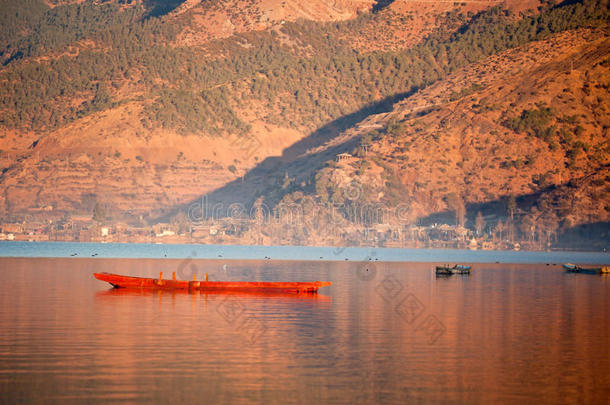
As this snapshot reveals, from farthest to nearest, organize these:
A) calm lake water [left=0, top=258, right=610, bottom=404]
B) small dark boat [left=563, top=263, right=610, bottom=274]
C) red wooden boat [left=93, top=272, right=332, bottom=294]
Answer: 1. small dark boat [left=563, top=263, right=610, bottom=274]
2. red wooden boat [left=93, top=272, right=332, bottom=294]
3. calm lake water [left=0, top=258, right=610, bottom=404]

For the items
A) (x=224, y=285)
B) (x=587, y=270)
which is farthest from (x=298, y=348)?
(x=587, y=270)

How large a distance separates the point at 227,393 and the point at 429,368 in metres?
9.05

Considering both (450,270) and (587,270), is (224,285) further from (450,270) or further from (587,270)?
(587,270)

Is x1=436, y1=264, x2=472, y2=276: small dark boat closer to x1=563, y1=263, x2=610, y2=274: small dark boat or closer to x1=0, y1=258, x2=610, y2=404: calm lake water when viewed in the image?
x1=563, y1=263, x2=610, y2=274: small dark boat

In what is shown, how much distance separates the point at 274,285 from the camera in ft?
228

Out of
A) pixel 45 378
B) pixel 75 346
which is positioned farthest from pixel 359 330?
pixel 45 378

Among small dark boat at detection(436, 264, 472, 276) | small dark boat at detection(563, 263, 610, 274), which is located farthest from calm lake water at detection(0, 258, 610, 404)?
small dark boat at detection(563, 263, 610, 274)

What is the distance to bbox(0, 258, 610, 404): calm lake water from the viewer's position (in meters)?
28.8

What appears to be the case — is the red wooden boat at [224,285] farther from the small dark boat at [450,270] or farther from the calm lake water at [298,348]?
the small dark boat at [450,270]

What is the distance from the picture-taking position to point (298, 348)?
124ft

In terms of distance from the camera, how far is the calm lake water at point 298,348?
28750 mm

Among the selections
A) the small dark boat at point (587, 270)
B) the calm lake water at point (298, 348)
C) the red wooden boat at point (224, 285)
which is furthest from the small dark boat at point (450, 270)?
the red wooden boat at point (224, 285)

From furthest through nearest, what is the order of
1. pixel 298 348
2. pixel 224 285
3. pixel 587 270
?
pixel 587 270 → pixel 224 285 → pixel 298 348

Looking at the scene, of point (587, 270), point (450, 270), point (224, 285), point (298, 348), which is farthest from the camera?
point (587, 270)
